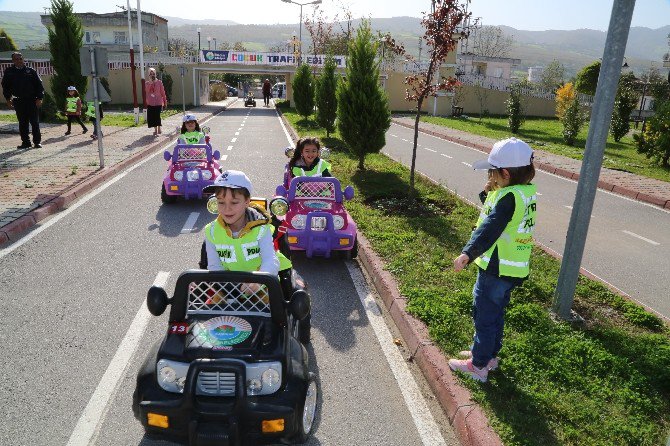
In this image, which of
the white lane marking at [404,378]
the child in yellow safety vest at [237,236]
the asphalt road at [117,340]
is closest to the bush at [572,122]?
the asphalt road at [117,340]

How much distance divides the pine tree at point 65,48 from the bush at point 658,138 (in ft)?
75.3

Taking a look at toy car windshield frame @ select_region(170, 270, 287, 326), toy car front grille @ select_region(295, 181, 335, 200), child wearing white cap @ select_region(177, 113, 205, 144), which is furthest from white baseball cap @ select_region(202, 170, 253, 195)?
child wearing white cap @ select_region(177, 113, 205, 144)

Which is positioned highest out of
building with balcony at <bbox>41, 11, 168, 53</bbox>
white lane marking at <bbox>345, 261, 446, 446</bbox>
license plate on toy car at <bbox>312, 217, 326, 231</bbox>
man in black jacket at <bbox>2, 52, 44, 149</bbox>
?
building with balcony at <bbox>41, 11, 168, 53</bbox>

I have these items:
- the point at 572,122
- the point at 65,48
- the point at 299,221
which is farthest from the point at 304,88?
the point at 299,221

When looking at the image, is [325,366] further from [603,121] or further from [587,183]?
[603,121]

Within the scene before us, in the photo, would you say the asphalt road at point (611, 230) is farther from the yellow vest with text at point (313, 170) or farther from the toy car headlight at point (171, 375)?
the toy car headlight at point (171, 375)

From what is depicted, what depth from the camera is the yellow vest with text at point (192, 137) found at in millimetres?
10422

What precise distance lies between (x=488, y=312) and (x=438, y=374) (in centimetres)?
67

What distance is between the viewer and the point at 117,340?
15.1 ft

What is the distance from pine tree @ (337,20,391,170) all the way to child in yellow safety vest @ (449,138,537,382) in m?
8.94

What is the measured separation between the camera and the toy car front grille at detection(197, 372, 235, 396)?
2.95m

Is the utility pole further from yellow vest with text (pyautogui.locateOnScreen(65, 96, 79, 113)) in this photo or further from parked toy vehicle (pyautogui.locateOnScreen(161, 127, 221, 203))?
yellow vest with text (pyautogui.locateOnScreen(65, 96, 79, 113))

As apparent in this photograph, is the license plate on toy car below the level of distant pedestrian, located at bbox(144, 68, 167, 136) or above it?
below

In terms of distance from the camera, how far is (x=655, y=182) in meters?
13.8
